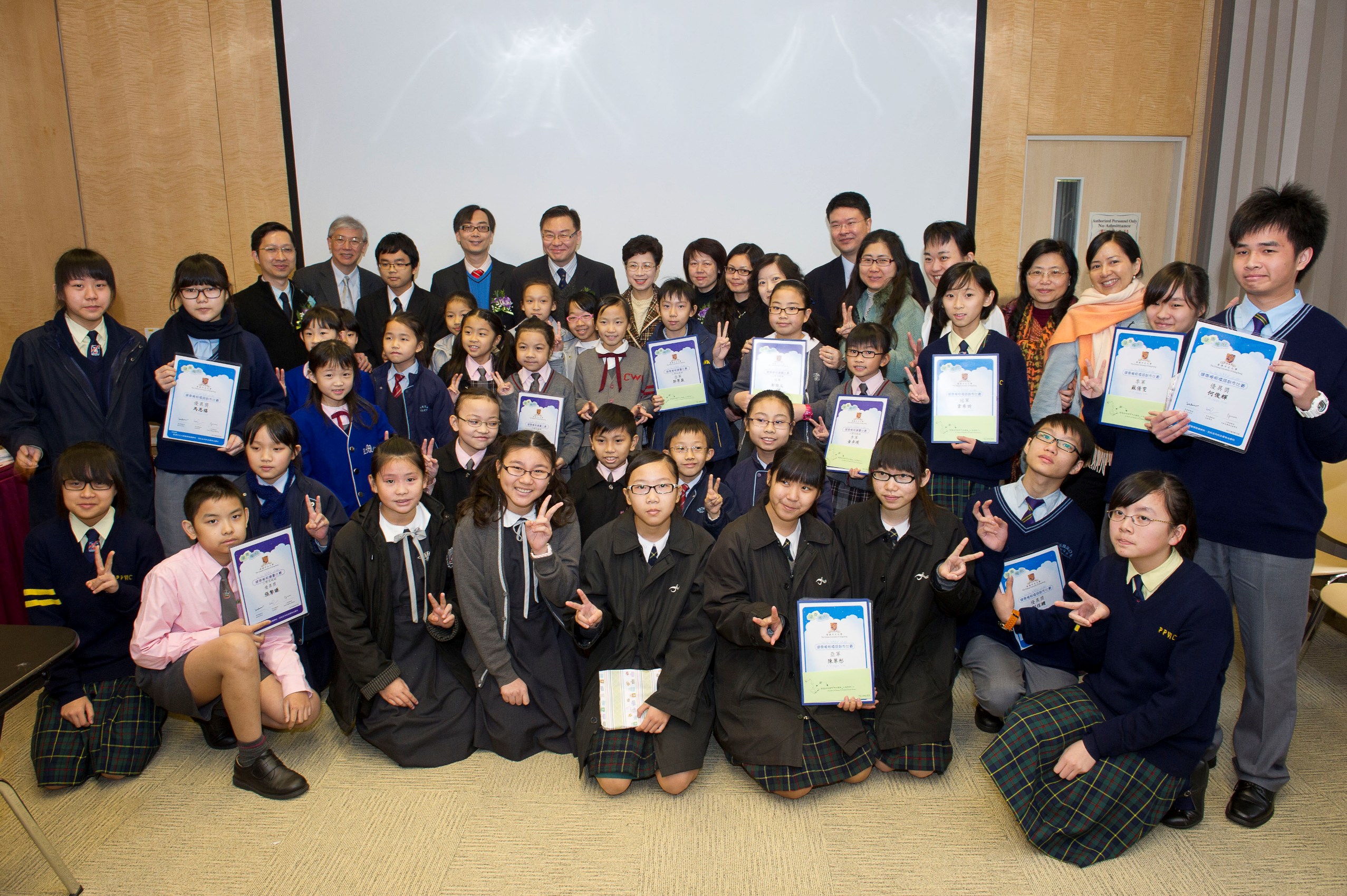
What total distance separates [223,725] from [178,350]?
174 cm

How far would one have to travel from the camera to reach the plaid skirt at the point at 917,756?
286cm

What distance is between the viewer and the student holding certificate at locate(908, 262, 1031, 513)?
332cm

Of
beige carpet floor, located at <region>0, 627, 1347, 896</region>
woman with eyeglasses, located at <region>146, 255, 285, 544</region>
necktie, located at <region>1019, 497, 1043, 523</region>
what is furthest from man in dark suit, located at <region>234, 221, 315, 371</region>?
necktie, located at <region>1019, 497, 1043, 523</region>

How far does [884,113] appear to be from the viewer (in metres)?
5.73

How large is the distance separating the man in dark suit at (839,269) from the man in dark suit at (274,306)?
301cm

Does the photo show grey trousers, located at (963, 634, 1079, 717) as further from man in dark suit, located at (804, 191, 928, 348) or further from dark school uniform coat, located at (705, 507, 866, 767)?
man in dark suit, located at (804, 191, 928, 348)

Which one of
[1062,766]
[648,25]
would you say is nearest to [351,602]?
[1062,766]

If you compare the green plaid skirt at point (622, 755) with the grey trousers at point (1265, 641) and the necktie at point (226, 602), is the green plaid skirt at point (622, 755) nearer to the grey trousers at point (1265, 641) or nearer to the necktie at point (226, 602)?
the necktie at point (226, 602)

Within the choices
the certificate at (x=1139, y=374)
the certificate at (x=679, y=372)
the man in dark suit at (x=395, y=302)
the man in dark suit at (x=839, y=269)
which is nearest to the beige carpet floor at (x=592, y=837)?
the certificate at (x=1139, y=374)

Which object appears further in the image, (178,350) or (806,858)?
(178,350)

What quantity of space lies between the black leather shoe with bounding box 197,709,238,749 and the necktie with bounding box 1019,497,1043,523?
3.29 meters

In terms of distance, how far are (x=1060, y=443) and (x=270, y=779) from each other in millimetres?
3227

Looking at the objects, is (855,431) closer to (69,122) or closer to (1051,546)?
(1051,546)

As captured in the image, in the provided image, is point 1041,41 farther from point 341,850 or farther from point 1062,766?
point 341,850
